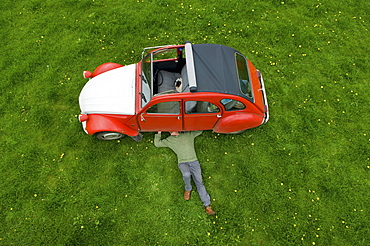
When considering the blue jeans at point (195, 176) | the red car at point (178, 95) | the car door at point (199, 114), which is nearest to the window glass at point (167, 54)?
the red car at point (178, 95)

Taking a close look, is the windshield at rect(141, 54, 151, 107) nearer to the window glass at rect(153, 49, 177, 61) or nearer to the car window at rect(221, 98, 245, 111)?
the window glass at rect(153, 49, 177, 61)

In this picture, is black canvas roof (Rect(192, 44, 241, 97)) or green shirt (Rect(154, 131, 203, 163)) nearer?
black canvas roof (Rect(192, 44, 241, 97))

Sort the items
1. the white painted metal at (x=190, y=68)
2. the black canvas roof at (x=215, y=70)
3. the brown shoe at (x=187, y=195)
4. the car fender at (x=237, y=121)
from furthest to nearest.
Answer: the brown shoe at (x=187, y=195)
the car fender at (x=237, y=121)
the black canvas roof at (x=215, y=70)
the white painted metal at (x=190, y=68)

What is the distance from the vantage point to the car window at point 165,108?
483 cm

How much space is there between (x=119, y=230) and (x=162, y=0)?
23.7 ft

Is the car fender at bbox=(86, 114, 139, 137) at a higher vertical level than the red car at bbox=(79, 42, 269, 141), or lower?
lower

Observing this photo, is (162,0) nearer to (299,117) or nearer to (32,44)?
(32,44)

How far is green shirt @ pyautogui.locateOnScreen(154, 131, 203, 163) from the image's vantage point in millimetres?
5336

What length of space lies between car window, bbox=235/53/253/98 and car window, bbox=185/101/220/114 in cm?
70

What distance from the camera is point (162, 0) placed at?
8.09 metres

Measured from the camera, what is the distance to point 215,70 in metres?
4.77

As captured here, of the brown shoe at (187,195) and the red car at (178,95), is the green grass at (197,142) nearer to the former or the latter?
the brown shoe at (187,195)

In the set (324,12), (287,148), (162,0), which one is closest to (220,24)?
(162,0)

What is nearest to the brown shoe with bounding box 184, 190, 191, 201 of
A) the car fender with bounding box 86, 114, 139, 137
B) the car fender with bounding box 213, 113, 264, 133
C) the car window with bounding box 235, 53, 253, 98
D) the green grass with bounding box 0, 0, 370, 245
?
the green grass with bounding box 0, 0, 370, 245
